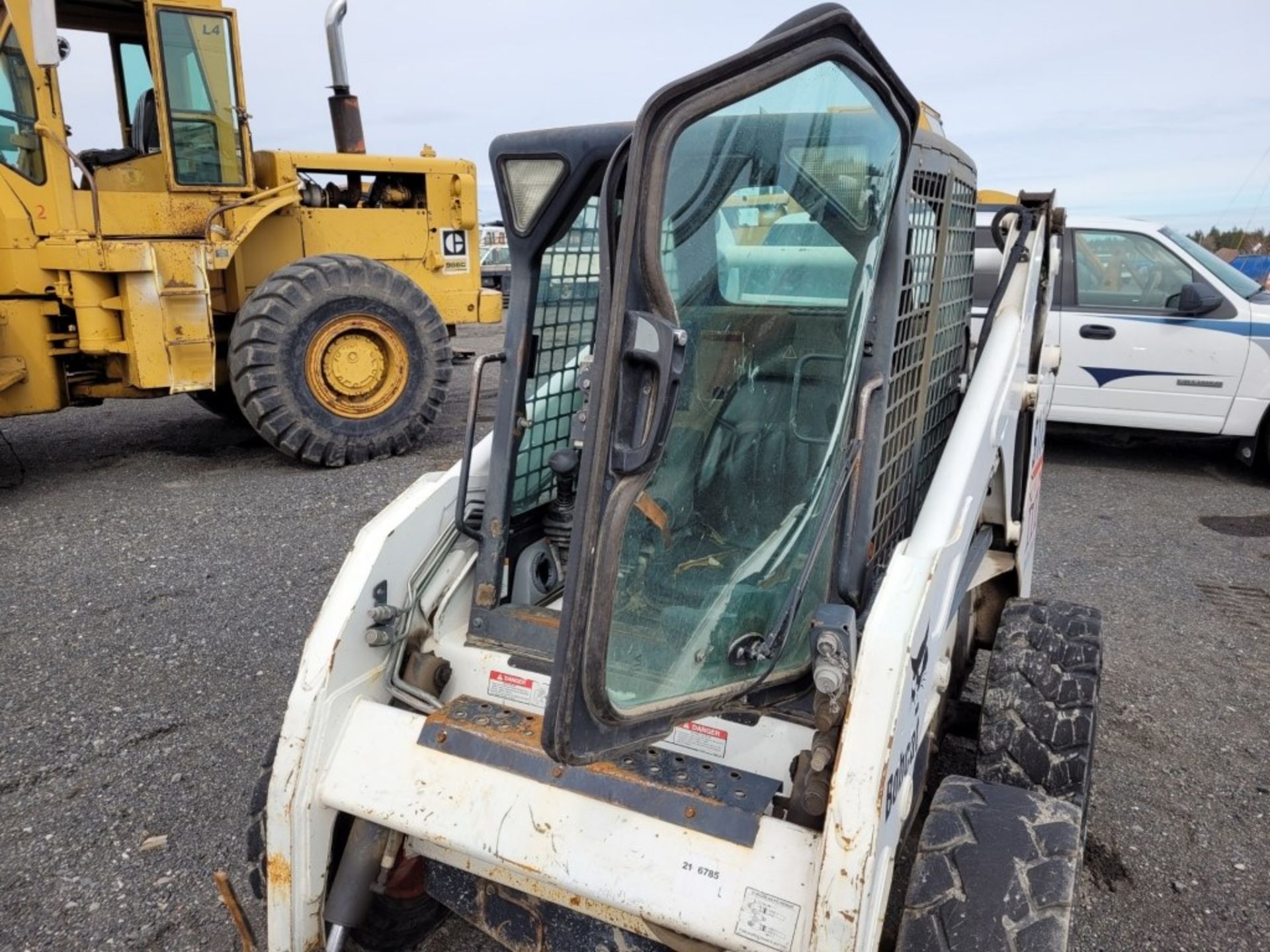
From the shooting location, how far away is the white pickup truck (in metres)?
6.13

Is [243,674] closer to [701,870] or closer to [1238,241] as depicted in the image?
[701,870]

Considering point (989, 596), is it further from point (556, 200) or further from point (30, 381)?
point (30, 381)

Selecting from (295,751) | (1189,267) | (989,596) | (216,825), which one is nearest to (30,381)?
(216,825)

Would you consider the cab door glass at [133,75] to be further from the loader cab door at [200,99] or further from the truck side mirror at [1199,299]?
the truck side mirror at [1199,299]

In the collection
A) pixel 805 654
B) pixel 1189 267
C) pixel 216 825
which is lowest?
pixel 216 825

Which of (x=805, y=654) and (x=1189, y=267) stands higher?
(x=1189, y=267)

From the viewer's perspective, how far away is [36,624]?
4.16 m

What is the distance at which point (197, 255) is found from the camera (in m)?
6.08

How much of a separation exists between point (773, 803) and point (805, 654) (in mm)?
320

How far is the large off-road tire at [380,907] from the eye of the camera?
7.11ft

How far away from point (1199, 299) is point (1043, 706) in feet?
15.5

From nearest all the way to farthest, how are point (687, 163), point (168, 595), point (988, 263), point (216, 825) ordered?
point (687, 163) → point (216, 825) → point (168, 595) → point (988, 263)

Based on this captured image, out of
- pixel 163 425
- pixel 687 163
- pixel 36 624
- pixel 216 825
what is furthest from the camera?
pixel 163 425

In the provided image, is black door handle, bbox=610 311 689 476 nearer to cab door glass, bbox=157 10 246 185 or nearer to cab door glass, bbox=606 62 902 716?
cab door glass, bbox=606 62 902 716
